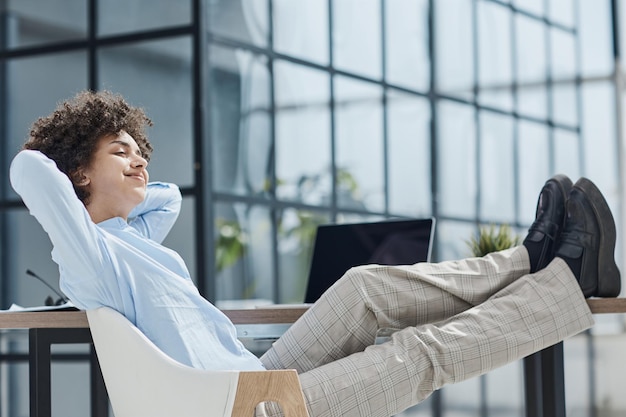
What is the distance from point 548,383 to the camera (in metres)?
2.50

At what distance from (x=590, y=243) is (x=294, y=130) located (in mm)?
2817

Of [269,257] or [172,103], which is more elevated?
[172,103]

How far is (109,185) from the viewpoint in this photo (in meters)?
2.32

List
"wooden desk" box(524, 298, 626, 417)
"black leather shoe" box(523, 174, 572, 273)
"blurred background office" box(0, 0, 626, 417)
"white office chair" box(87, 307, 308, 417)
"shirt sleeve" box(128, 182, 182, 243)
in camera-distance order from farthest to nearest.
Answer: "blurred background office" box(0, 0, 626, 417)
"shirt sleeve" box(128, 182, 182, 243)
"black leather shoe" box(523, 174, 572, 273)
"wooden desk" box(524, 298, 626, 417)
"white office chair" box(87, 307, 308, 417)

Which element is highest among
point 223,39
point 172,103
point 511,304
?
point 223,39

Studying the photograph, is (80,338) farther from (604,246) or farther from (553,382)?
(604,246)

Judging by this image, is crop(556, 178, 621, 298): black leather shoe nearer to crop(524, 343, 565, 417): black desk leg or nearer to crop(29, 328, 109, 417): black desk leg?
Answer: crop(524, 343, 565, 417): black desk leg

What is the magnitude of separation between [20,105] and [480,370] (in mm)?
3646

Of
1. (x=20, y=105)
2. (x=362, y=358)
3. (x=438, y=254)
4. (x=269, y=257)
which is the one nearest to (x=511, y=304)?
(x=362, y=358)

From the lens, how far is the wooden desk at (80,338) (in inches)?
92.4

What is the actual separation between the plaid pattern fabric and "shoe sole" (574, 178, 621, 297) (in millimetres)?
80

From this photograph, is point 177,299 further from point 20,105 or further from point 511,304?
point 20,105

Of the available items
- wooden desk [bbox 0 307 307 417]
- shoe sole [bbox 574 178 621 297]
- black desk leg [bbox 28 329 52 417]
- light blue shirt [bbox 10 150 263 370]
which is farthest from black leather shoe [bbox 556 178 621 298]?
black desk leg [bbox 28 329 52 417]

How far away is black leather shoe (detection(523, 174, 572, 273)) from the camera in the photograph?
8.32ft
